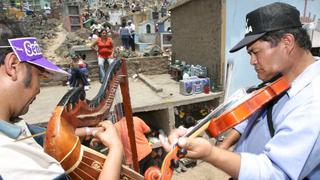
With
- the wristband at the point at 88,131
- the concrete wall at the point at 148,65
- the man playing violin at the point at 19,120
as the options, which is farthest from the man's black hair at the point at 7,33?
the concrete wall at the point at 148,65

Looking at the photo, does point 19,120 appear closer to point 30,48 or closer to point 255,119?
point 30,48

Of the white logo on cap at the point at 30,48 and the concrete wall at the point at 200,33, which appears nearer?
the white logo on cap at the point at 30,48

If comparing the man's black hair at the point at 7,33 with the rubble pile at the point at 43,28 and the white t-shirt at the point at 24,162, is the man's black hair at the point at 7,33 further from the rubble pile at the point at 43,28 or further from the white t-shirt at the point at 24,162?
the rubble pile at the point at 43,28

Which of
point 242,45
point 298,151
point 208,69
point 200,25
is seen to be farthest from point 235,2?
point 298,151

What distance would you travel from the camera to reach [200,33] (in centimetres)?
828

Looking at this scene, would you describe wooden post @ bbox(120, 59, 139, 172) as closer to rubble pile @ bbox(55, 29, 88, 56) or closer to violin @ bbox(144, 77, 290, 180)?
violin @ bbox(144, 77, 290, 180)

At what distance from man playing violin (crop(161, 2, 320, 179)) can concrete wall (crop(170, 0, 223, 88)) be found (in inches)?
227

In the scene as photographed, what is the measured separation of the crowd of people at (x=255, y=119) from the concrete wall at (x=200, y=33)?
227 inches

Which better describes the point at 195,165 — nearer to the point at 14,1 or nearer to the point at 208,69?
the point at 208,69

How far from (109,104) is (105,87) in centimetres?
13

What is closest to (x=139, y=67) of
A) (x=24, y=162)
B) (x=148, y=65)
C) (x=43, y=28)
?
(x=148, y=65)

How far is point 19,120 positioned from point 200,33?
288 inches

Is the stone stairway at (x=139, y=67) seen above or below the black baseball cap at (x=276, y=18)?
below

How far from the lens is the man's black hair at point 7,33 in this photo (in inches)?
49.6
